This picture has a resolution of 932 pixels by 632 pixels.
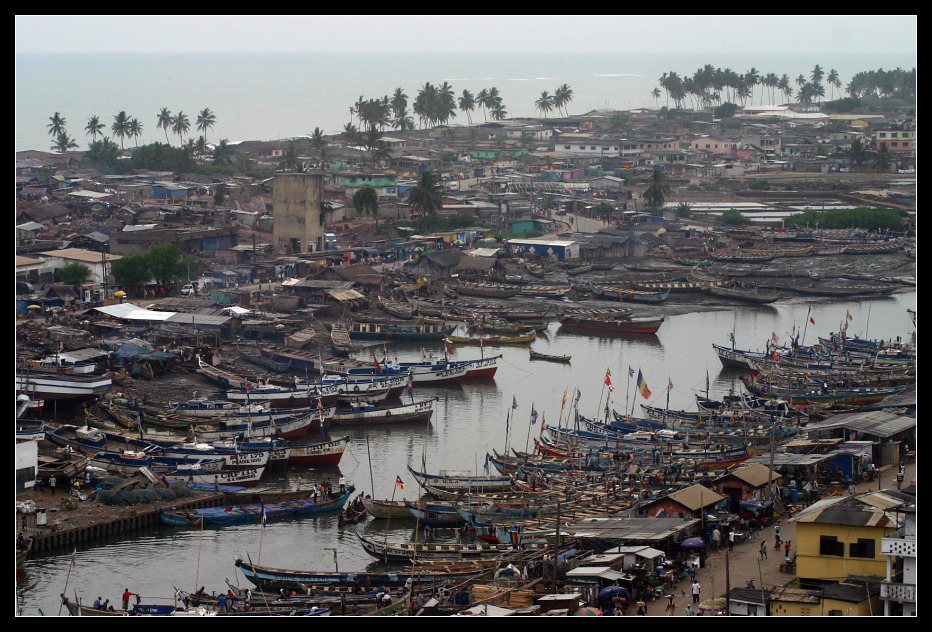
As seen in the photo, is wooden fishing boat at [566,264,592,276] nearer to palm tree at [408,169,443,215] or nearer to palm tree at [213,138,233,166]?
palm tree at [408,169,443,215]

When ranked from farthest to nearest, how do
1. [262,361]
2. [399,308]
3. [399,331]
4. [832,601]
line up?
[399,308] → [399,331] → [262,361] → [832,601]

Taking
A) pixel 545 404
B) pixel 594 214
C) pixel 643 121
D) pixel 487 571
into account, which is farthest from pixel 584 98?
pixel 487 571

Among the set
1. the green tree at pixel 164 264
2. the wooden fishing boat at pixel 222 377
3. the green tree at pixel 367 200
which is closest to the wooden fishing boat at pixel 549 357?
the wooden fishing boat at pixel 222 377

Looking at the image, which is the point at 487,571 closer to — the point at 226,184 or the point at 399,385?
the point at 399,385

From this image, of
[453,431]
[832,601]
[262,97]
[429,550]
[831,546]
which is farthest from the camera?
[262,97]

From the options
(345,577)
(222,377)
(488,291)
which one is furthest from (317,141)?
(345,577)

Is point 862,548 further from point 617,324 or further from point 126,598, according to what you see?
point 617,324
